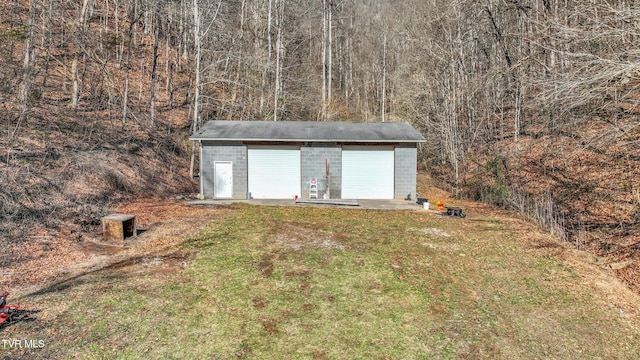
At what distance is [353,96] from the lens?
3691 cm

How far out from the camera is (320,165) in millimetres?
16062

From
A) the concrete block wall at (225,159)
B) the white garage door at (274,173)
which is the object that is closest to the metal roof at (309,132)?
the concrete block wall at (225,159)

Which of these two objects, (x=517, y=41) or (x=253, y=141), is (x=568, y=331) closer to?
(x=253, y=141)

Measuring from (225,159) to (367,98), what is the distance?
22.3 meters

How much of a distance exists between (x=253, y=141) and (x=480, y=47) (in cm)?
1857

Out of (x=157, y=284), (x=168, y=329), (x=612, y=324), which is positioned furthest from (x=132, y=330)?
(x=612, y=324)

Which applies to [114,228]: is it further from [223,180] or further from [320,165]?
[320,165]

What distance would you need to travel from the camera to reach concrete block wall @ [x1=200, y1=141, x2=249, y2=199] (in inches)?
619

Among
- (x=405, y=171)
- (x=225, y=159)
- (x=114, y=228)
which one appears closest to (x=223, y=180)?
(x=225, y=159)

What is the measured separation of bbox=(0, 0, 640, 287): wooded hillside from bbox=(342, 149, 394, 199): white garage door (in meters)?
4.48

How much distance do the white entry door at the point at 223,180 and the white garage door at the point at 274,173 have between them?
85 cm

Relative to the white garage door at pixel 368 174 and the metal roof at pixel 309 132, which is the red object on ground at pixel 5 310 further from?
the white garage door at pixel 368 174

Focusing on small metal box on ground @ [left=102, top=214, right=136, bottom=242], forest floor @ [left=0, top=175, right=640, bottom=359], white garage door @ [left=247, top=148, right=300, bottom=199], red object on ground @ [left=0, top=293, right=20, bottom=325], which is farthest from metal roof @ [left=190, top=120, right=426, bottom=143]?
red object on ground @ [left=0, top=293, right=20, bottom=325]

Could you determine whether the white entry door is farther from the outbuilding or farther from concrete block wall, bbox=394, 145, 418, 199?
concrete block wall, bbox=394, 145, 418, 199
